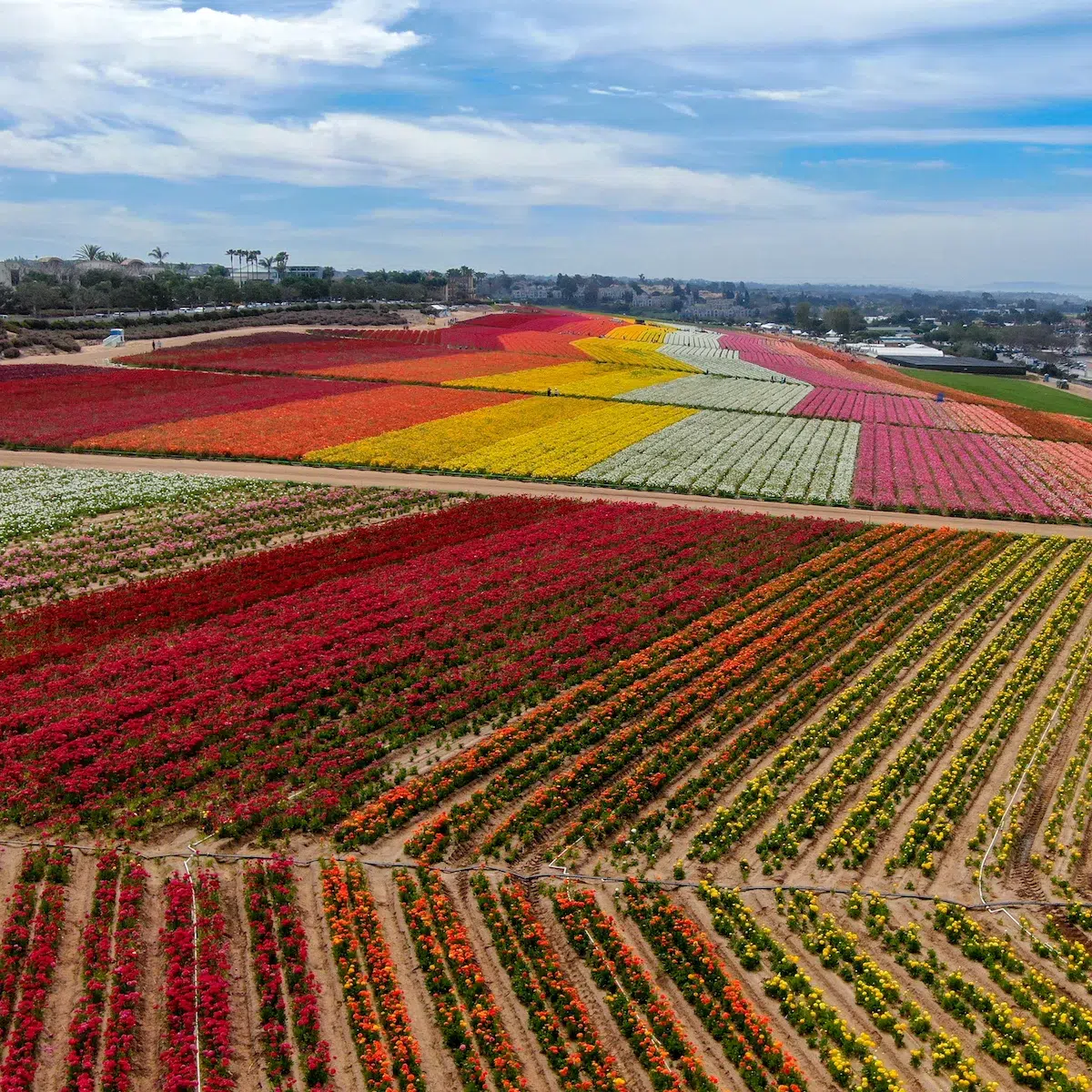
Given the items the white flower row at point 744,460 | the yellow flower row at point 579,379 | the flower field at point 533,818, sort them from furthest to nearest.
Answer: the yellow flower row at point 579,379 → the white flower row at point 744,460 → the flower field at point 533,818

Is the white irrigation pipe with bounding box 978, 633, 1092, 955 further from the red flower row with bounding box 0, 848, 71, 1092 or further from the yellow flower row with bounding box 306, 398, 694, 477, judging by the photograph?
the yellow flower row with bounding box 306, 398, 694, 477

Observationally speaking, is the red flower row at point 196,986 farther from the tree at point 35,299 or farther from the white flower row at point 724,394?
the tree at point 35,299

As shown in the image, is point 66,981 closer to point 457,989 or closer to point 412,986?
point 412,986

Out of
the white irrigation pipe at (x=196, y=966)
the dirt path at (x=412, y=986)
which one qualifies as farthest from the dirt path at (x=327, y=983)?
the white irrigation pipe at (x=196, y=966)

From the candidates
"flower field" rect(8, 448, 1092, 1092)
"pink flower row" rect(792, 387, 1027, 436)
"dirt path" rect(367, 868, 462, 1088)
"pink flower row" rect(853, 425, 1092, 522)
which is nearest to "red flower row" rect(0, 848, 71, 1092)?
"flower field" rect(8, 448, 1092, 1092)

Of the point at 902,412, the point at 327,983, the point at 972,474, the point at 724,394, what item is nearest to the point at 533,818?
the point at 327,983

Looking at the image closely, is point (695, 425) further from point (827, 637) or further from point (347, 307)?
point (347, 307)
